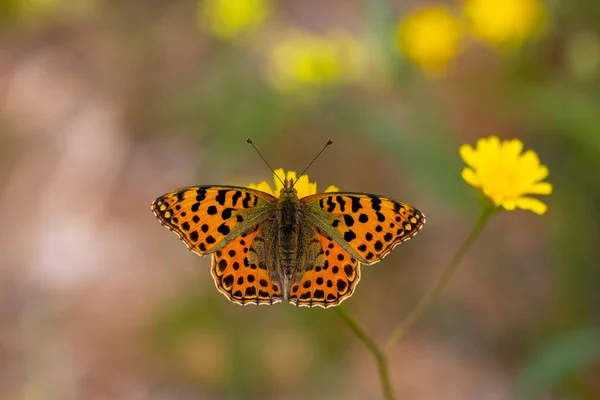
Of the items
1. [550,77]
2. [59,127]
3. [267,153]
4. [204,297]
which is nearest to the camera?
[204,297]

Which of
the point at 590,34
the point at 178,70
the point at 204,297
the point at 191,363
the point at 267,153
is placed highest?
the point at 178,70

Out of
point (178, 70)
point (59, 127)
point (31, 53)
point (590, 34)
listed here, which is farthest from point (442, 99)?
point (31, 53)

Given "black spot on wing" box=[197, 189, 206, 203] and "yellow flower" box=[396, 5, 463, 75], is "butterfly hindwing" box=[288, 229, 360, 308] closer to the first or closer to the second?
"black spot on wing" box=[197, 189, 206, 203]

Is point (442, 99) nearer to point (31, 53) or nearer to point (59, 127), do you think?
point (59, 127)

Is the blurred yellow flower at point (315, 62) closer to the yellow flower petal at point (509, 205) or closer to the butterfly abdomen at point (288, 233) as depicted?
the butterfly abdomen at point (288, 233)

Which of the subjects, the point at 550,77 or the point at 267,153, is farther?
the point at 267,153

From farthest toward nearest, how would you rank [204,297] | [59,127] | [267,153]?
[59,127] → [267,153] → [204,297]
